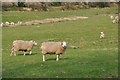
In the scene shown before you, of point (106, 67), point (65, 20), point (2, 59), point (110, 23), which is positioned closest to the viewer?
point (106, 67)

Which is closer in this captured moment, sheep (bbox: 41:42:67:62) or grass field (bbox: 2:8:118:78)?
grass field (bbox: 2:8:118:78)

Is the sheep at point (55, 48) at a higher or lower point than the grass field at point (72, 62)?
higher

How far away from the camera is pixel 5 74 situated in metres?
20.2

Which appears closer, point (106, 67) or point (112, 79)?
point (112, 79)

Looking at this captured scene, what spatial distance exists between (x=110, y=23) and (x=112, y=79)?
116ft

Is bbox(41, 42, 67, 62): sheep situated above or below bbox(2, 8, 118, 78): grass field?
above

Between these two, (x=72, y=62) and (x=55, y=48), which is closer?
(x=72, y=62)

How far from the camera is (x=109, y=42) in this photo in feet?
115

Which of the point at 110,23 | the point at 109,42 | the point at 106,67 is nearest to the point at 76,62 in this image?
the point at 106,67

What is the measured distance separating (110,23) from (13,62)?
3047 centimetres

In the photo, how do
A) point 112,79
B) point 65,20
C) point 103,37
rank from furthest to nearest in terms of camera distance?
1. point 65,20
2. point 103,37
3. point 112,79

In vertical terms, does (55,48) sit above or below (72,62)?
above

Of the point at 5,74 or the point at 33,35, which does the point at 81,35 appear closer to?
the point at 33,35

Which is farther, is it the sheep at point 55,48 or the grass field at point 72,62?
the sheep at point 55,48
